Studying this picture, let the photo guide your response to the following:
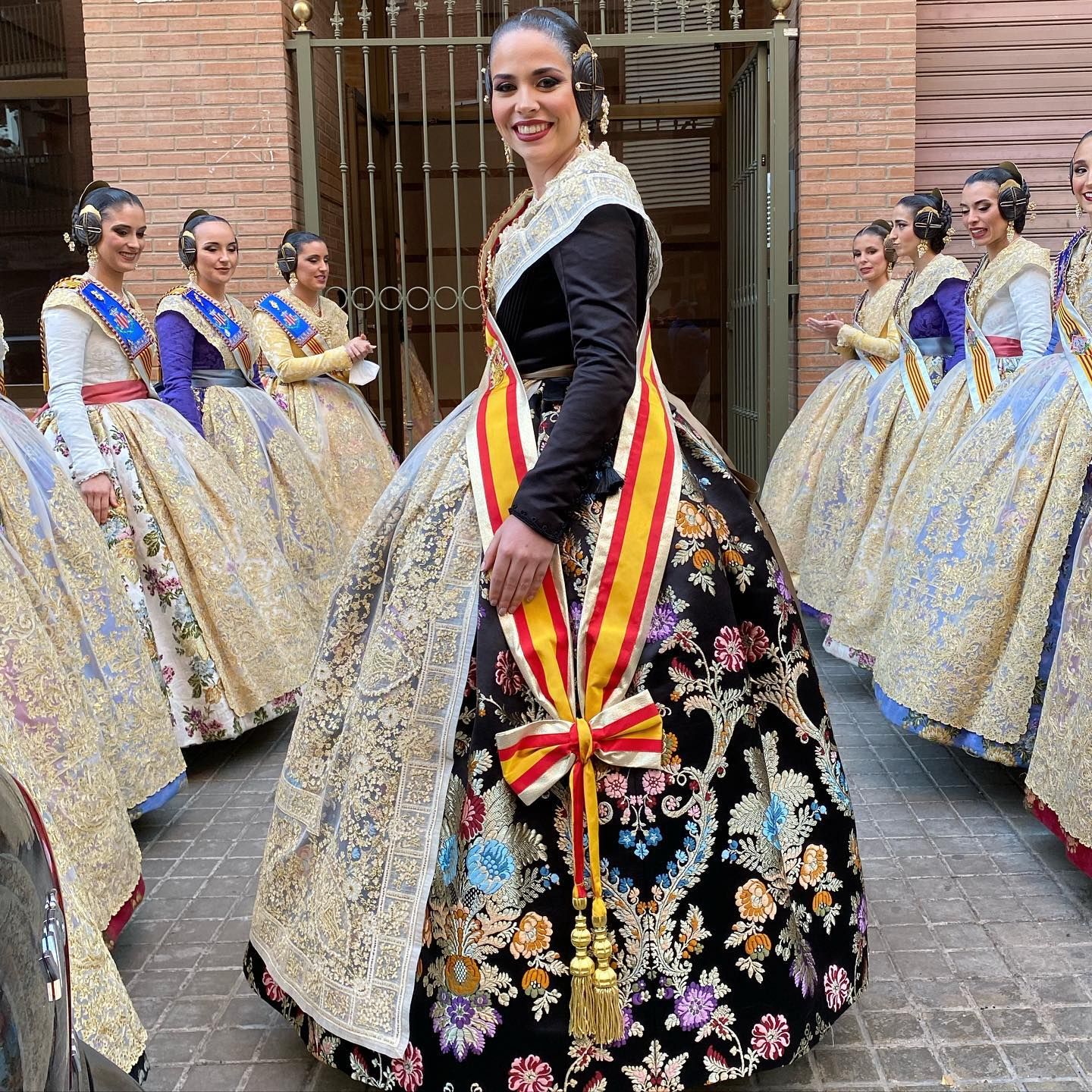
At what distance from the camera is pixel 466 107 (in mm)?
9758

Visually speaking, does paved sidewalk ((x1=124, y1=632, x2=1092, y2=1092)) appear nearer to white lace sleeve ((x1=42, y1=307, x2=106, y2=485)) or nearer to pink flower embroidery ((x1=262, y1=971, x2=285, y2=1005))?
pink flower embroidery ((x1=262, y1=971, x2=285, y2=1005))

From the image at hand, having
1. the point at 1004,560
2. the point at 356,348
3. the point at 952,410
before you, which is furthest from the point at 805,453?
the point at 1004,560

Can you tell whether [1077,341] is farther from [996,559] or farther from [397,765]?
[397,765]

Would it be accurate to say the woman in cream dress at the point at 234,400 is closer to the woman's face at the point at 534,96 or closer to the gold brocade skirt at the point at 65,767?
the gold brocade skirt at the point at 65,767

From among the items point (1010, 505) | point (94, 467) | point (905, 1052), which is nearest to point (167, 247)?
point (94, 467)

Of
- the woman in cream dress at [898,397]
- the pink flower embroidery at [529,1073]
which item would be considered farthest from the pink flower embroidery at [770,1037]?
the woman in cream dress at [898,397]

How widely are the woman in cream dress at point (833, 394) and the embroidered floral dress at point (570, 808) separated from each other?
4.12 metres

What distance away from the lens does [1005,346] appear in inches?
182

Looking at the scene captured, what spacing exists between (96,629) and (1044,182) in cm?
677

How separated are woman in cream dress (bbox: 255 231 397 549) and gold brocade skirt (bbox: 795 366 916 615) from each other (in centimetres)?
218

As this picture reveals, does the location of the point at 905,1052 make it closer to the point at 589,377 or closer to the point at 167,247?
the point at 589,377

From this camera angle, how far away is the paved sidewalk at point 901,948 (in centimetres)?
243

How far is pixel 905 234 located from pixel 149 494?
12.5ft

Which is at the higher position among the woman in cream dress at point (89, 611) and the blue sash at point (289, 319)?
the blue sash at point (289, 319)
